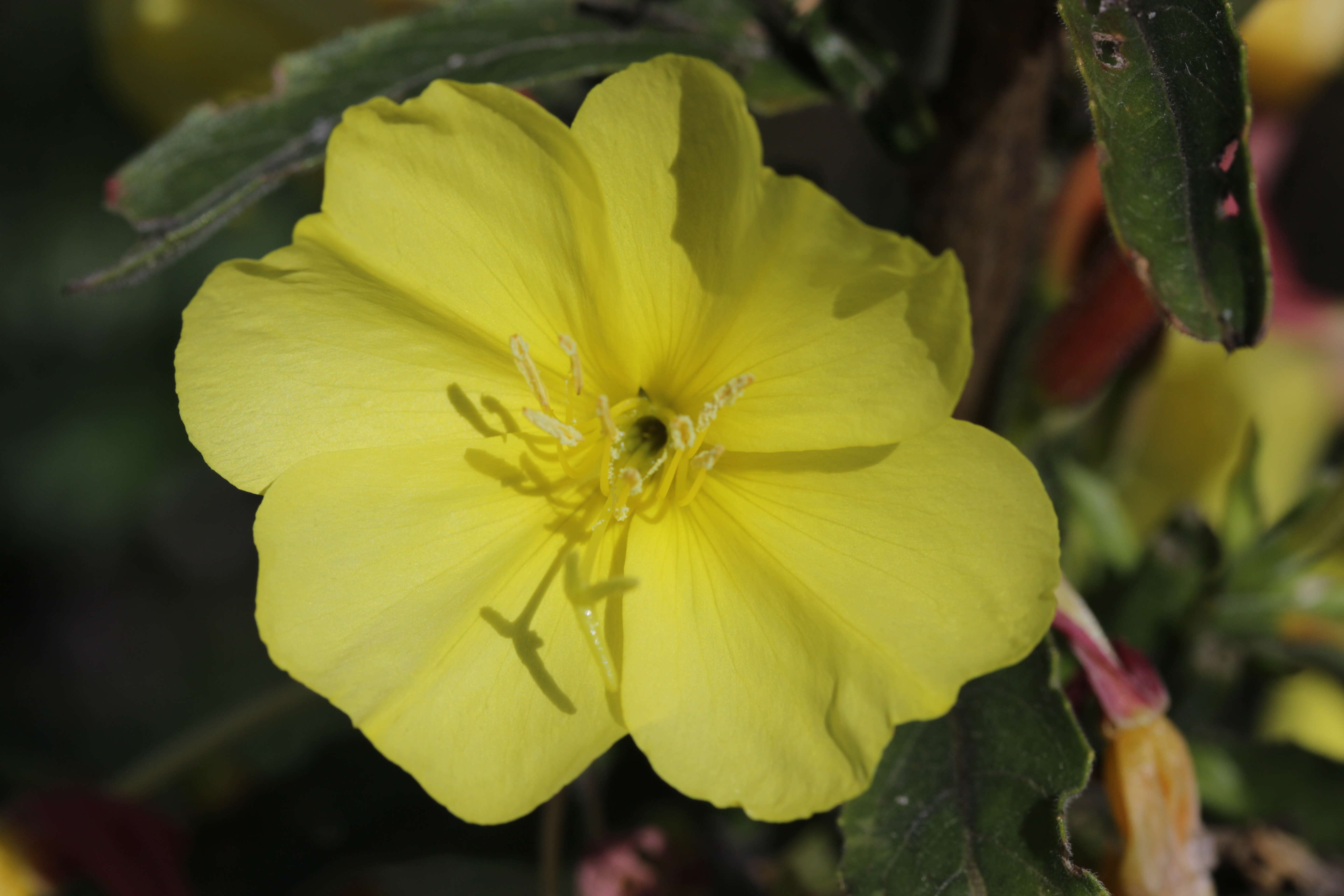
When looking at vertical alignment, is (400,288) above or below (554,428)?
above

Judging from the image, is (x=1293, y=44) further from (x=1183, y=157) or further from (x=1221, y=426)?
(x=1183, y=157)

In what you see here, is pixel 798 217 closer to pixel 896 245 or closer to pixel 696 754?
pixel 896 245

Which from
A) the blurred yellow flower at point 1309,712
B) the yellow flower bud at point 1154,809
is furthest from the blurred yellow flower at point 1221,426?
the yellow flower bud at point 1154,809

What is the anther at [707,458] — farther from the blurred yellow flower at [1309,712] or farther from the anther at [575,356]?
the blurred yellow flower at [1309,712]

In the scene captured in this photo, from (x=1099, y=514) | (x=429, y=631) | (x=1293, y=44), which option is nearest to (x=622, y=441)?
(x=429, y=631)

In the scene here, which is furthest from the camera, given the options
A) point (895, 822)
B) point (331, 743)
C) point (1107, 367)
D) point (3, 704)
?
point (3, 704)

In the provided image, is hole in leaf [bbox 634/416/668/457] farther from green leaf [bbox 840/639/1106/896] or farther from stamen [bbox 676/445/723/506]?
Result: green leaf [bbox 840/639/1106/896]

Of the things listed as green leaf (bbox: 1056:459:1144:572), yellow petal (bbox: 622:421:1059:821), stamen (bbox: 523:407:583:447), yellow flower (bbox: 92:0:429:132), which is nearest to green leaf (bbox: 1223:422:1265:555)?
green leaf (bbox: 1056:459:1144:572)

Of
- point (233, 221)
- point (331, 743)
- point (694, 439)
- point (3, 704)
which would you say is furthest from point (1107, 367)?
point (3, 704)
